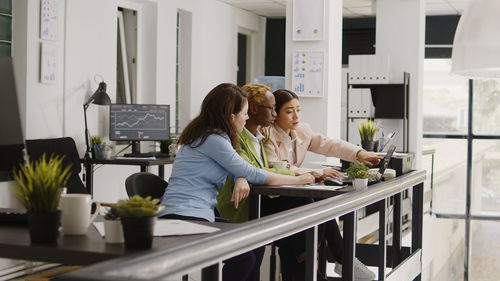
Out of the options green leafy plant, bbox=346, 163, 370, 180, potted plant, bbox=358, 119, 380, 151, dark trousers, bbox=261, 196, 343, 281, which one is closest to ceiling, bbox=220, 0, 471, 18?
potted plant, bbox=358, 119, 380, 151

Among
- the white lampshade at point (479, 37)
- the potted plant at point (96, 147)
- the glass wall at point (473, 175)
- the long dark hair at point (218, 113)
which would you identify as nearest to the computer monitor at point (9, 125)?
the long dark hair at point (218, 113)

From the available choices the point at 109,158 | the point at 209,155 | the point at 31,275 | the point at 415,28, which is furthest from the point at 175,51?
the point at 209,155

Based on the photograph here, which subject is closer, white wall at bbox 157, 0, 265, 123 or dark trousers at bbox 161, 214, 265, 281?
dark trousers at bbox 161, 214, 265, 281

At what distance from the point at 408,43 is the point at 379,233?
18.6ft

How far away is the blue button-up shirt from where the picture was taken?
2908mm

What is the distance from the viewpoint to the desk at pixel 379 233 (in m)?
2.47

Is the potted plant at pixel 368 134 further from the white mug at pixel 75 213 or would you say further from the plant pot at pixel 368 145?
the white mug at pixel 75 213

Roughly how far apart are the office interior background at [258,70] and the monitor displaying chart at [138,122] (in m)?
0.26

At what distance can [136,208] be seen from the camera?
1565mm

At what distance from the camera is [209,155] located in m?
3.02

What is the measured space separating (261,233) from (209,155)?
4.74ft

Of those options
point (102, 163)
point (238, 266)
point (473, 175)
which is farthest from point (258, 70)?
point (238, 266)

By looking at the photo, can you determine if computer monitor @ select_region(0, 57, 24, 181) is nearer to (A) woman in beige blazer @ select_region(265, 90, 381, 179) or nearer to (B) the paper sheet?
(B) the paper sheet

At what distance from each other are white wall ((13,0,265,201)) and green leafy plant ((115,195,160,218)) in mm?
4452
